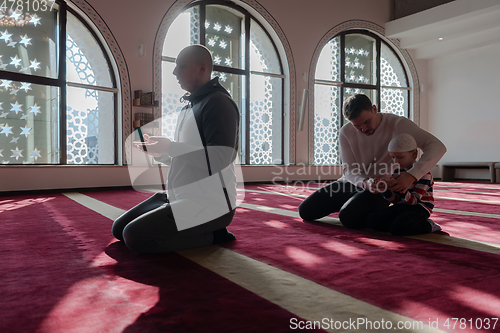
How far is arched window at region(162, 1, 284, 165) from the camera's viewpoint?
7.15 meters

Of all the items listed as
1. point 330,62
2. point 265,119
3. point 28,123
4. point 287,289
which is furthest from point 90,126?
point 287,289

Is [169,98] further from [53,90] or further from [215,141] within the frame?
[215,141]

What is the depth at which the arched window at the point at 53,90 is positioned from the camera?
5.73 m

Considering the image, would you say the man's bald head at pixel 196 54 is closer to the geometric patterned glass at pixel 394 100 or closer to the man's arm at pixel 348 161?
the man's arm at pixel 348 161

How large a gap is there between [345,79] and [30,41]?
21.3 feet

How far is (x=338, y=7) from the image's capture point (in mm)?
8719

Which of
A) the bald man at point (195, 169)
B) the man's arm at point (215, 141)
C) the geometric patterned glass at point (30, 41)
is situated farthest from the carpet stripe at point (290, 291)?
the geometric patterned glass at point (30, 41)

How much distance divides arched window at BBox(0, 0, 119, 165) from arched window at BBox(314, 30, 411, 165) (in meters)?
4.57

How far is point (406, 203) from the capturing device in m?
2.44

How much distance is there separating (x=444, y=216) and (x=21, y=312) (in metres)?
3.10

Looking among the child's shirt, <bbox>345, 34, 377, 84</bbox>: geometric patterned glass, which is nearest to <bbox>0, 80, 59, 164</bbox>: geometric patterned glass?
the child's shirt

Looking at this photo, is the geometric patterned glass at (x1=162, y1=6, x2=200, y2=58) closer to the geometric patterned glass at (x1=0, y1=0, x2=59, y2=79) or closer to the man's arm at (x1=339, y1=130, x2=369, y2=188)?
the geometric patterned glass at (x1=0, y1=0, x2=59, y2=79)

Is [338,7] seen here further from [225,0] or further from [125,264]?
[125,264]

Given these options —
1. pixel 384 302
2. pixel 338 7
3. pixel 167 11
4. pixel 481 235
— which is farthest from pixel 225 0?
pixel 384 302
